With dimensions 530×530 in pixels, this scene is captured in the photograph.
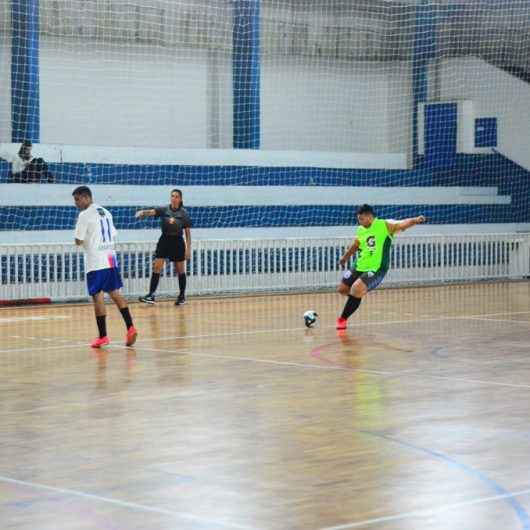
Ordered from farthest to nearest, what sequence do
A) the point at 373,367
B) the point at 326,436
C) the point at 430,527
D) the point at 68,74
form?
the point at 68,74, the point at 373,367, the point at 326,436, the point at 430,527

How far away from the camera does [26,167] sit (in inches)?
952

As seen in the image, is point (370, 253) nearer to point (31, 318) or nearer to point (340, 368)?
point (340, 368)

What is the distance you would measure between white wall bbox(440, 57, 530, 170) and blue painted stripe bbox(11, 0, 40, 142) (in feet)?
38.3

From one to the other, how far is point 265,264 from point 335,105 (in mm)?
9006

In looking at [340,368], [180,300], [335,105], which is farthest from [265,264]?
[340,368]

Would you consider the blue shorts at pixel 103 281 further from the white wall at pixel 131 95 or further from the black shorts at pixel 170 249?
the white wall at pixel 131 95

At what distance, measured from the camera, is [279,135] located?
30.8 metres

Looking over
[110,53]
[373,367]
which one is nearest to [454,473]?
[373,367]

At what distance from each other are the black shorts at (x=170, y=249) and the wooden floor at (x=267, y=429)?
4.52 m

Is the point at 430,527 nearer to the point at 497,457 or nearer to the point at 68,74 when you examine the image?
the point at 497,457

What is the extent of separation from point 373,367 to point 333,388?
5.03 feet

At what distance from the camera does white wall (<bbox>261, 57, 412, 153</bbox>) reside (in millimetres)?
30672

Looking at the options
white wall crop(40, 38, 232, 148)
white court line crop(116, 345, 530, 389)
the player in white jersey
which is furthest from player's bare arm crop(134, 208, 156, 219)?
white wall crop(40, 38, 232, 148)

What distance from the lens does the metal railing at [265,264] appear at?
20.9 meters
